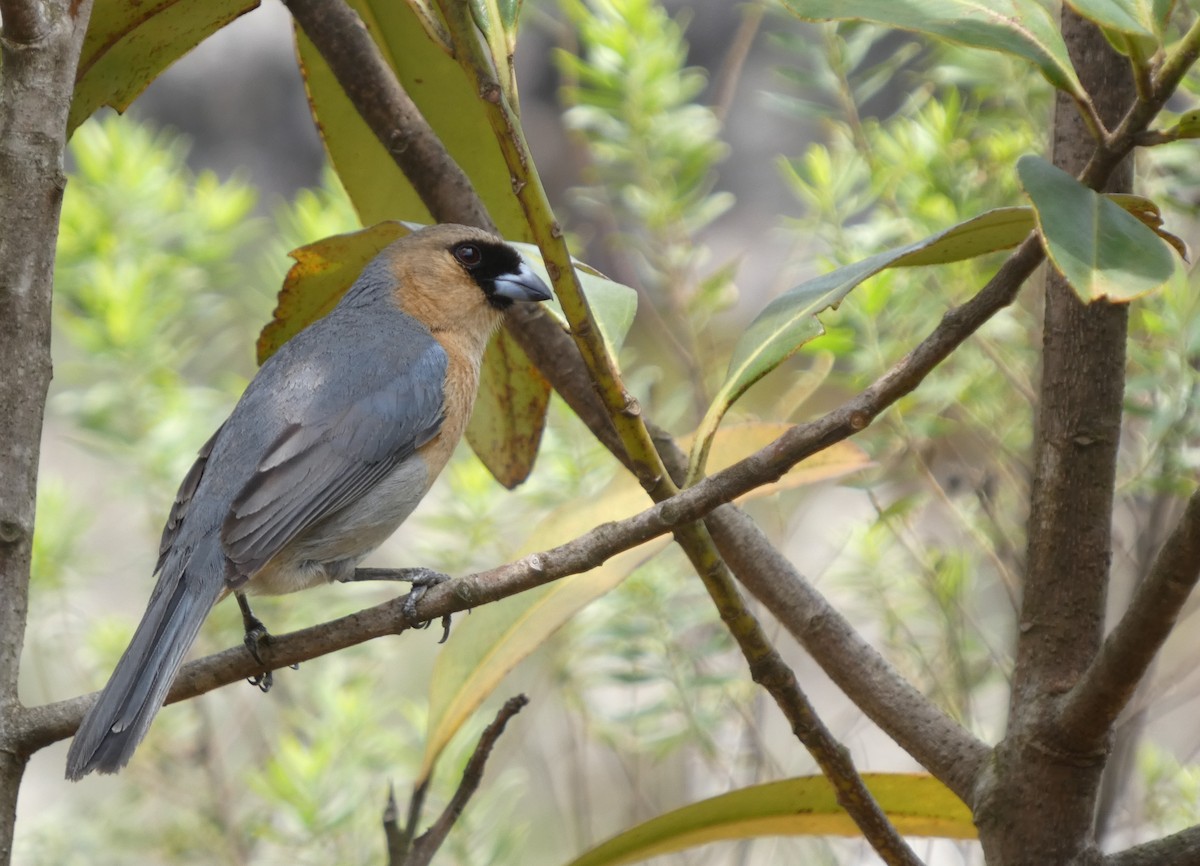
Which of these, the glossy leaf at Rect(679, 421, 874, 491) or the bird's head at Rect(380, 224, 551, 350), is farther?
the bird's head at Rect(380, 224, 551, 350)

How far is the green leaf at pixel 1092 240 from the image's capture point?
1.32 m

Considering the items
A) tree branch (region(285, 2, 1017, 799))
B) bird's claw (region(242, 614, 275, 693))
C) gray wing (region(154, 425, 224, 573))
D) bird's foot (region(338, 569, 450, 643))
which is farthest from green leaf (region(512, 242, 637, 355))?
gray wing (region(154, 425, 224, 573))

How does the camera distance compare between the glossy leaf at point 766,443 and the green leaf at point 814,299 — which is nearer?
the green leaf at point 814,299

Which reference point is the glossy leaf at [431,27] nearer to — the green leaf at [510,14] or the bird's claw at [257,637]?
the green leaf at [510,14]

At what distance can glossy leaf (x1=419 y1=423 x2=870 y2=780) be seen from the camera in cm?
227

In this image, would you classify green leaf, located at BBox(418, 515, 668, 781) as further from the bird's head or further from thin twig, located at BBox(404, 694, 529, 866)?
the bird's head

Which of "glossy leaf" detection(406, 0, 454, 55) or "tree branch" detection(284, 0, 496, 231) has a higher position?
"tree branch" detection(284, 0, 496, 231)

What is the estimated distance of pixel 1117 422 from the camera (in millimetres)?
1732

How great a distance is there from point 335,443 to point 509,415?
17.8 inches

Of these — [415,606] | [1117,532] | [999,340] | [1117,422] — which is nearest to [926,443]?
[999,340]

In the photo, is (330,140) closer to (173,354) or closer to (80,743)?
(80,743)

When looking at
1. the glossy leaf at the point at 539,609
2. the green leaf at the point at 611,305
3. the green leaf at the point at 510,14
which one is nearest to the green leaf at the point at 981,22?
the green leaf at the point at 510,14

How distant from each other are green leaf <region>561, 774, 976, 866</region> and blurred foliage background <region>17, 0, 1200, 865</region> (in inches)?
26.6

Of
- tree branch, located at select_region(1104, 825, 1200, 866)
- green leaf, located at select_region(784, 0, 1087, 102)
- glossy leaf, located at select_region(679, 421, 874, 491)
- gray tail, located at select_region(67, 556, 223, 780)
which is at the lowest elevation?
tree branch, located at select_region(1104, 825, 1200, 866)
